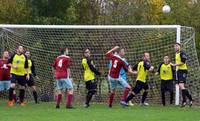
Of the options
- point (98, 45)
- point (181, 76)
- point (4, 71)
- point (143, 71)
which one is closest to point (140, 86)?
point (143, 71)

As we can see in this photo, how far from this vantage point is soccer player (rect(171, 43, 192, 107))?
17609 mm

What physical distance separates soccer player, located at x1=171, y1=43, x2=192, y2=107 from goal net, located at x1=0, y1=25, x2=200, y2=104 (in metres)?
1.49

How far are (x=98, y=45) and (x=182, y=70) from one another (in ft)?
13.5

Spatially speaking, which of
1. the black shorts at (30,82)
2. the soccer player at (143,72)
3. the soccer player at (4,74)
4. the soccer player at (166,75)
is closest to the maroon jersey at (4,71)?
the soccer player at (4,74)

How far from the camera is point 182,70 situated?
58.5 ft

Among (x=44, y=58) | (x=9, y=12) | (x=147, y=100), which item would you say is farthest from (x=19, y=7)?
(x=147, y=100)

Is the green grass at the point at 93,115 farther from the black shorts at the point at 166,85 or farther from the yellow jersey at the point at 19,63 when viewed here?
the black shorts at the point at 166,85

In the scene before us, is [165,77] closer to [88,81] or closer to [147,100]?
[147,100]

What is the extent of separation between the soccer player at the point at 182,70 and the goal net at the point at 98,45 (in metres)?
1.49

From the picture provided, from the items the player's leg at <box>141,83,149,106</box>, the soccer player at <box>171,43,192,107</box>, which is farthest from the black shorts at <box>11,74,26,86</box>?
the soccer player at <box>171,43,192,107</box>

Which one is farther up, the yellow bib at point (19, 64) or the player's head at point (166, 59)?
the player's head at point (166, 59)

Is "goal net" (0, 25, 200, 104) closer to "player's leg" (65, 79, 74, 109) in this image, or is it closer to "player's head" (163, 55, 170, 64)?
"player's head" (163, 55, 170, 64)

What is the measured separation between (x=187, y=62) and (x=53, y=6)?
8397 millimetres

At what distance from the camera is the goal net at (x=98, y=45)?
1958 centimetres
